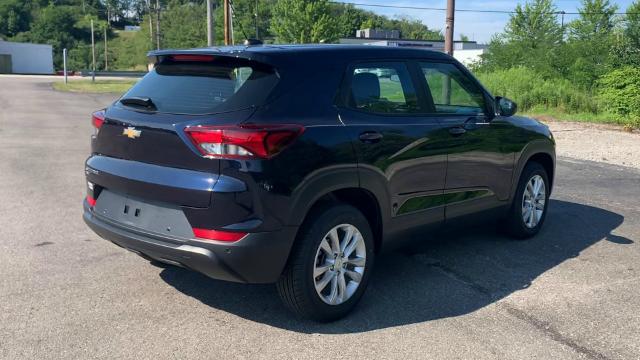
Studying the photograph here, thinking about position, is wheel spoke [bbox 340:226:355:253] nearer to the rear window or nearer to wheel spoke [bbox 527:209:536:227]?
the rear window

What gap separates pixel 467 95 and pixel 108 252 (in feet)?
11.0

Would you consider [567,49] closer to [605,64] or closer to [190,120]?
[605,64]

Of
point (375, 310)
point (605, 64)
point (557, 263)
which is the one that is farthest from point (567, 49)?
point (375, 310)

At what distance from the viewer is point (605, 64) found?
24062 millimetres

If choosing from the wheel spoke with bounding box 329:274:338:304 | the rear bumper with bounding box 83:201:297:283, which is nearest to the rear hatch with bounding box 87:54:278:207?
the rear bumper with bounding box 83:201:297:283

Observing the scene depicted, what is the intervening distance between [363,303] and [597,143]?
39.0 feet

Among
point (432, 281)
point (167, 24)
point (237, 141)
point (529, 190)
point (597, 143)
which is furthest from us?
point (167, 24)

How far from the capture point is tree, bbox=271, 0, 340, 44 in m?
60.5

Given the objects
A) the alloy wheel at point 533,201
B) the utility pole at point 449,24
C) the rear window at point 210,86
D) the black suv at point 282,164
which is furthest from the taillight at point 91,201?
the utility pole at point 449,24

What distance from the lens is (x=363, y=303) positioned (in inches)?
171

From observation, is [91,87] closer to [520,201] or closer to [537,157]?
[537,157]

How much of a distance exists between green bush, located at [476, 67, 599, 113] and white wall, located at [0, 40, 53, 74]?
68.8m

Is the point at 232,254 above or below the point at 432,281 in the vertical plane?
above

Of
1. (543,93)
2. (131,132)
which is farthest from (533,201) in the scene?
(543,93)
